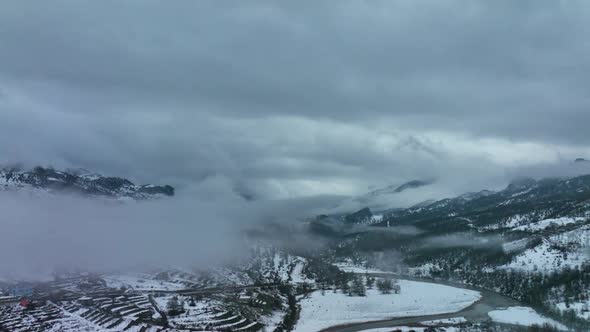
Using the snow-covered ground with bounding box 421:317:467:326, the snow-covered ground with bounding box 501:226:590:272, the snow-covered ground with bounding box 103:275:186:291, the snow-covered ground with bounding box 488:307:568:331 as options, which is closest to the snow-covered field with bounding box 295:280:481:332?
the snow-covered ground with bounding box 421:317:467:326

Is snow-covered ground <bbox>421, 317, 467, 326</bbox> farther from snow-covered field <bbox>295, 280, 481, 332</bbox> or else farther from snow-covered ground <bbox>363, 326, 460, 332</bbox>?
snow-covered field <bbox>295, 280, 481, 332</bbox>

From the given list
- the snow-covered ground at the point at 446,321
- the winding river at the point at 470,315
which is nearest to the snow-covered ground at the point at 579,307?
the winding river at the point at 470,315

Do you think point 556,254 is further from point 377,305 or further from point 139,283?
point 139,283

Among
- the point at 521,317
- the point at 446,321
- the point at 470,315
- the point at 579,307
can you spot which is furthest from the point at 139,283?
the point at 579,307

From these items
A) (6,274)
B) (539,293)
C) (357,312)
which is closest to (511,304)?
(539,293)

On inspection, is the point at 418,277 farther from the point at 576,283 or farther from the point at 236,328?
the point at 236,328

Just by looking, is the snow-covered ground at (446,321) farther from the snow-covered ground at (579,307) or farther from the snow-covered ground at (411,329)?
the snow-covered ground at (579,307)
